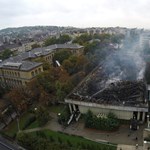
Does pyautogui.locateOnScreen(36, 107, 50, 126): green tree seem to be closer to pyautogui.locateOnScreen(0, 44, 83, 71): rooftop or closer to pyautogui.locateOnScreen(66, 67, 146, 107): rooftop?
pyautogui.locateOnScreen(66, 67, 146, 107): rooftop

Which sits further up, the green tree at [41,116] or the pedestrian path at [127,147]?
the green tree at [41,116]

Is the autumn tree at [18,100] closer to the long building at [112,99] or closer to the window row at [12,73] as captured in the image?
the long building at [112,99]

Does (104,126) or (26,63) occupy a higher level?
(26,63)

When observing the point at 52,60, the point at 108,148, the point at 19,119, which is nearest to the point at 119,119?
the point at 108,148

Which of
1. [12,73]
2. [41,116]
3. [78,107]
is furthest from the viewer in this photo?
[12,73]

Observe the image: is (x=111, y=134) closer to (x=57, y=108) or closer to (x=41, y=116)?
(x=41, y=116)

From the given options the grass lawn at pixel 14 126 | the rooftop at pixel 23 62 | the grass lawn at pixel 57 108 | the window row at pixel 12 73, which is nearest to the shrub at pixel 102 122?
the grass lawn at pixel 57 108

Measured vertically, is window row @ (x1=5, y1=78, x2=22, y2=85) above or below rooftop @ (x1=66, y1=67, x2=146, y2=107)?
below

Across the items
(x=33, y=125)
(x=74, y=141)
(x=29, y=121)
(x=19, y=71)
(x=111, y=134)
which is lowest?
(x=33, y=125)

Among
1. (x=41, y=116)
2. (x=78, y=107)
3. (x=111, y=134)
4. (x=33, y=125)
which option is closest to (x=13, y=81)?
(x=33, y=125)

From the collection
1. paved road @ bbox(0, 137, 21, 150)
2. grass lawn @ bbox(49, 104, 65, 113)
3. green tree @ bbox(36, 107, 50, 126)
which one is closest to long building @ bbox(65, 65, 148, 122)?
grass lawn @ bbox(49, 104, 65, 113)

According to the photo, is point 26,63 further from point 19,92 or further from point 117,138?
point 117,138
